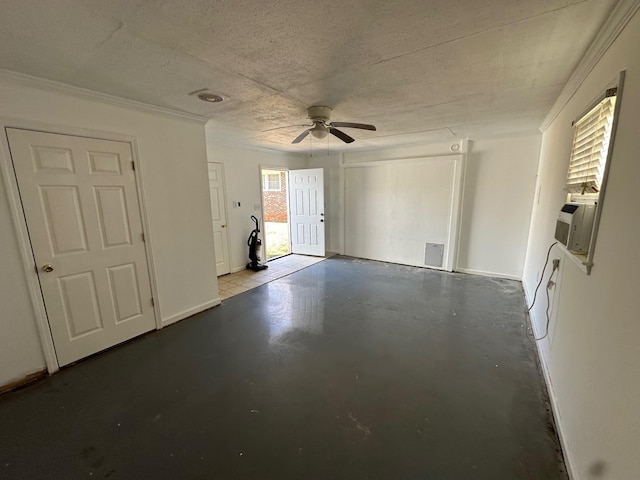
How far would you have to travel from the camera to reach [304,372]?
7.26ft

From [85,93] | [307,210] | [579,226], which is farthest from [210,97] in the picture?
[307,210]

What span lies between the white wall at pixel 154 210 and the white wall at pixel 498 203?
4107 mm

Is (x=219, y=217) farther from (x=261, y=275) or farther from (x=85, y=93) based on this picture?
(x=85, y=93)

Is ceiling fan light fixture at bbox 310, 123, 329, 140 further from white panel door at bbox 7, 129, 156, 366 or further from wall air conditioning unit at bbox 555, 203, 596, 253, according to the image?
wall air conditioning unit at bbox 555, 203, 596, 253

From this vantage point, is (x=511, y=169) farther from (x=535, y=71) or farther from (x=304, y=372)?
(x=304, y=372)

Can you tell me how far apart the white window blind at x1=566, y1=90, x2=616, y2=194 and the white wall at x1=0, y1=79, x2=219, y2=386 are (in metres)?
3.33

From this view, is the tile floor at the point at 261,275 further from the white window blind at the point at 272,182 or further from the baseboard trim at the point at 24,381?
the white window blind at the point at 272,182

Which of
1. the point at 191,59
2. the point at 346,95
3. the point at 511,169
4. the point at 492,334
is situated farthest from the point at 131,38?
the point at 511,169

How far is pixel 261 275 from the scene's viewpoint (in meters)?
4.78

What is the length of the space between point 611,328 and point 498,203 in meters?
3.68

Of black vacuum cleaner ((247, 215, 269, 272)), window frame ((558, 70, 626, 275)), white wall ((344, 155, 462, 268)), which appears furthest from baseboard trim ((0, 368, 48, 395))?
white wall ((344, 155, 462, 268))

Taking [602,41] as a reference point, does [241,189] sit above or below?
below

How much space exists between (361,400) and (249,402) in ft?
2.62

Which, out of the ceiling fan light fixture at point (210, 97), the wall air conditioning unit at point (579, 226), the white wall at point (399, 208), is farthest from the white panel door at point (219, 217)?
the wall air conditioning unit at point (579, 226)
